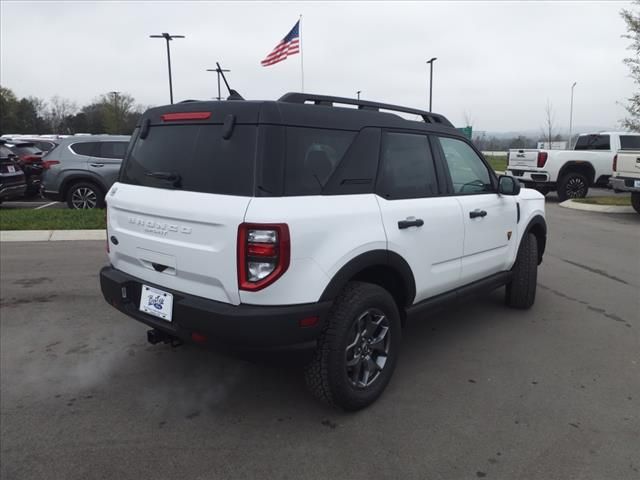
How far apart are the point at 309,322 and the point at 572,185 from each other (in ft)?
46.3

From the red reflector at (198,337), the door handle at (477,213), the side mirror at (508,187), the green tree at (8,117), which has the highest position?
the green tree at (8,117)

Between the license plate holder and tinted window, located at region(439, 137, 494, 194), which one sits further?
tinted window, located at region(439, 137, 494, 194)

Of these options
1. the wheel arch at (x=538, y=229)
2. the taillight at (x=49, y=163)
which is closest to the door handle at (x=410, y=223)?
the wheel arch at (x=538, y=229)

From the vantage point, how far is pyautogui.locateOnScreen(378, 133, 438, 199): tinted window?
324 cm

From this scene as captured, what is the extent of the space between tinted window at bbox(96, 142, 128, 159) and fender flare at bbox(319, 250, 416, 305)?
933 cm

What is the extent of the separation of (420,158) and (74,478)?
2.85 m

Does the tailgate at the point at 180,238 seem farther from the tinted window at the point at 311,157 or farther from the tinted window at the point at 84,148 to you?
the tinted window at the point at 84,148

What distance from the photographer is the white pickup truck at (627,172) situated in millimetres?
10898

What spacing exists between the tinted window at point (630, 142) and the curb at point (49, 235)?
1458 cm

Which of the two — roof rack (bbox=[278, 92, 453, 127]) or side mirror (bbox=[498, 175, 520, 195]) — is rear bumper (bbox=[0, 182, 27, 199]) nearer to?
roof rack (bbox=[278, 92, 453, 127])

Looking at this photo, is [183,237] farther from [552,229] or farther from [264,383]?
[552,229]

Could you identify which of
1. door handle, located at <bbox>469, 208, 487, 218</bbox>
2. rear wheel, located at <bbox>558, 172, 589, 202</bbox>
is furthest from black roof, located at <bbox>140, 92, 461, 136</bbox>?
rear wheel, located at <bbox>558, 172, 589, 202</bbox>

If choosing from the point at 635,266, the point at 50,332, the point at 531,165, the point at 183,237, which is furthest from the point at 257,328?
the point at 531,165

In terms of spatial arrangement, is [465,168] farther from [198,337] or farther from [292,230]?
[198,337]
